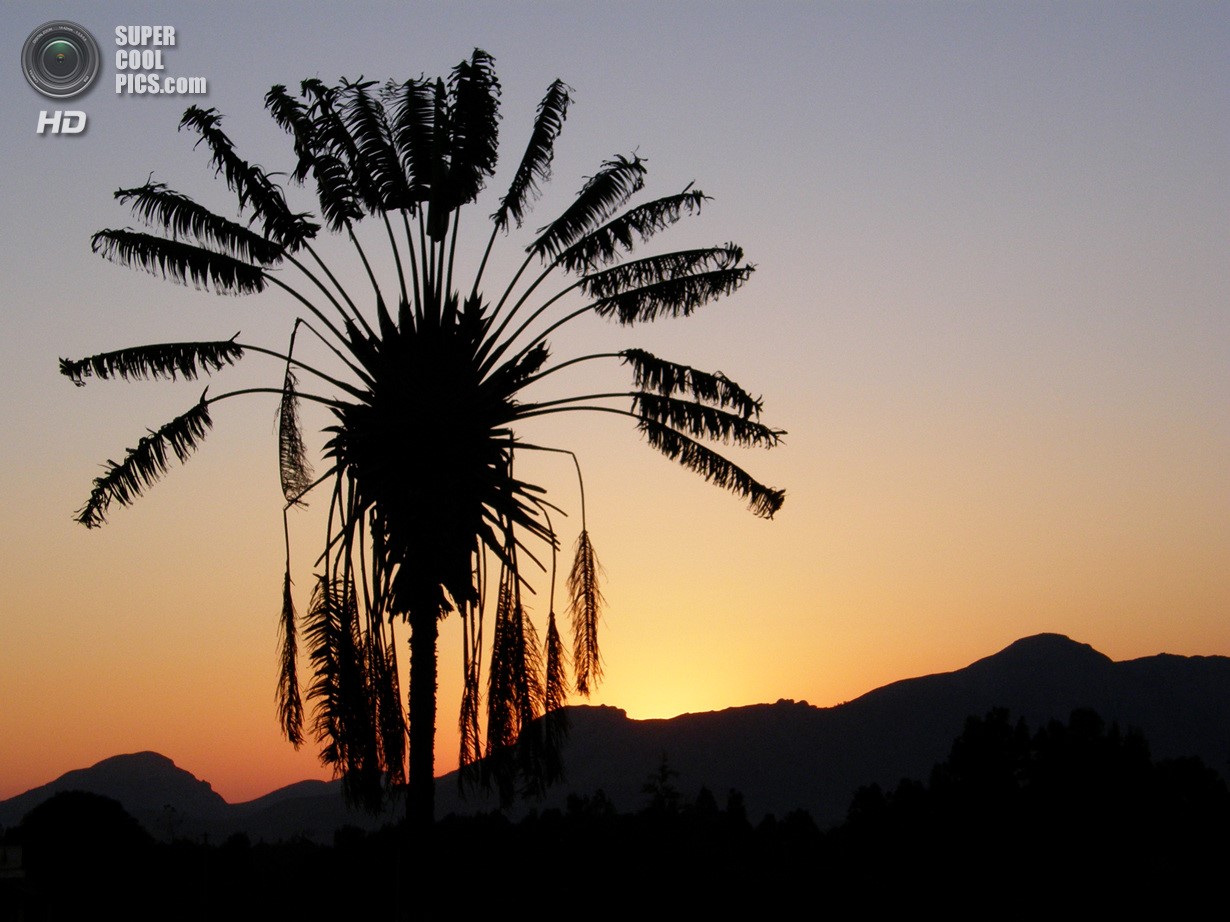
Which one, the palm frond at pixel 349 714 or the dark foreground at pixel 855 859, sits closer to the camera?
the palm frond at pixel 349 714

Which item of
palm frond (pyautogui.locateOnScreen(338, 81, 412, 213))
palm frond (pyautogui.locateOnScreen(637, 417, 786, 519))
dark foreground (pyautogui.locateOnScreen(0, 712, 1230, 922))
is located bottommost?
dark foreground (pyautogui.locateOnScreen(0, 712, 1230, 922))

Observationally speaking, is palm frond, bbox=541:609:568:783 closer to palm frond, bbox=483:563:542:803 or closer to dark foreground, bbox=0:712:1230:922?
palm frond, bbox=483:563:542:803

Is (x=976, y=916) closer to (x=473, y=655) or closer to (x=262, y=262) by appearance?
(x=473, y=655)

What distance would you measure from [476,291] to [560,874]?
16.2 m

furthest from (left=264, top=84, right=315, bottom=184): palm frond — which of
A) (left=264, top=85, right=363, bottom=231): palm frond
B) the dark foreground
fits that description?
the dark foreground

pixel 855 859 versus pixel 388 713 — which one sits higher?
pixel 388 713

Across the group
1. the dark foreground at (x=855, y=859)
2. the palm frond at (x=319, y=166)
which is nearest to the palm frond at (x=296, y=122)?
the palm frond at (x=319, y=166)

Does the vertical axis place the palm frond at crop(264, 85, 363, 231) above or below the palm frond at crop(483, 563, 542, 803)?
above

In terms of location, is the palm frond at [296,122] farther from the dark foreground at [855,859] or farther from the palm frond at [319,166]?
the dark foreground at [855,859]

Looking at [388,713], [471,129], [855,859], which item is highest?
[471,129]

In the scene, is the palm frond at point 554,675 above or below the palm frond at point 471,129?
below

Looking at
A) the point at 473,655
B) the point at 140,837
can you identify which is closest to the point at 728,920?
the point at 473,655

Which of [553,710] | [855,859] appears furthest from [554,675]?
[855,859]

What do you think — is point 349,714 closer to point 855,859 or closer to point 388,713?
point 388,713
